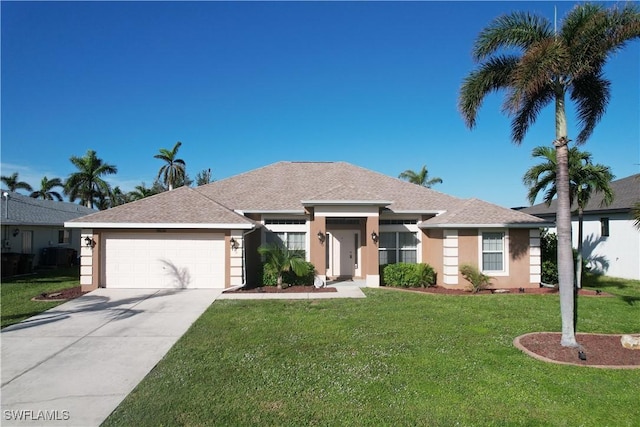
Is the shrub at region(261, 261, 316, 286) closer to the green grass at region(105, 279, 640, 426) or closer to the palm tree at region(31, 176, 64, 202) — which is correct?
the green grass at region(105, 279, 640, 426)

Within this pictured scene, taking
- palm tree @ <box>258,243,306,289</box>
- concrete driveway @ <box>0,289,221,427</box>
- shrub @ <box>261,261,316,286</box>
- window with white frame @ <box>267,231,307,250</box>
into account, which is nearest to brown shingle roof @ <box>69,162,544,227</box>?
window with white frame @ <box>267,231,307,250</box>

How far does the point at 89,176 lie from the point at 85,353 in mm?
26270

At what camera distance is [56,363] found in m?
6.91

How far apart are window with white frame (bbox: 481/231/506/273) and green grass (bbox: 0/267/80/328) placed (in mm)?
15936

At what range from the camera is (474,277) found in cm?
1423

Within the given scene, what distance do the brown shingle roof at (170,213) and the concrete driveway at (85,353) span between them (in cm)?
310

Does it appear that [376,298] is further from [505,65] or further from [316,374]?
[505,65]

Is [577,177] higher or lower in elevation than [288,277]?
higher

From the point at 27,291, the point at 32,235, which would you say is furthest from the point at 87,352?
the point at 32,235

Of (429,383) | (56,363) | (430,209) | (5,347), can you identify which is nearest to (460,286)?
(430,209)

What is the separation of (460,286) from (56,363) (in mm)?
13476

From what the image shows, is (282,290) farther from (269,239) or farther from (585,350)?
(585,350)

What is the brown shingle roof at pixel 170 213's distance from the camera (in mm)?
14242

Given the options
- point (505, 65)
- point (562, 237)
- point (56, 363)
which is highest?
point (505, 65)
